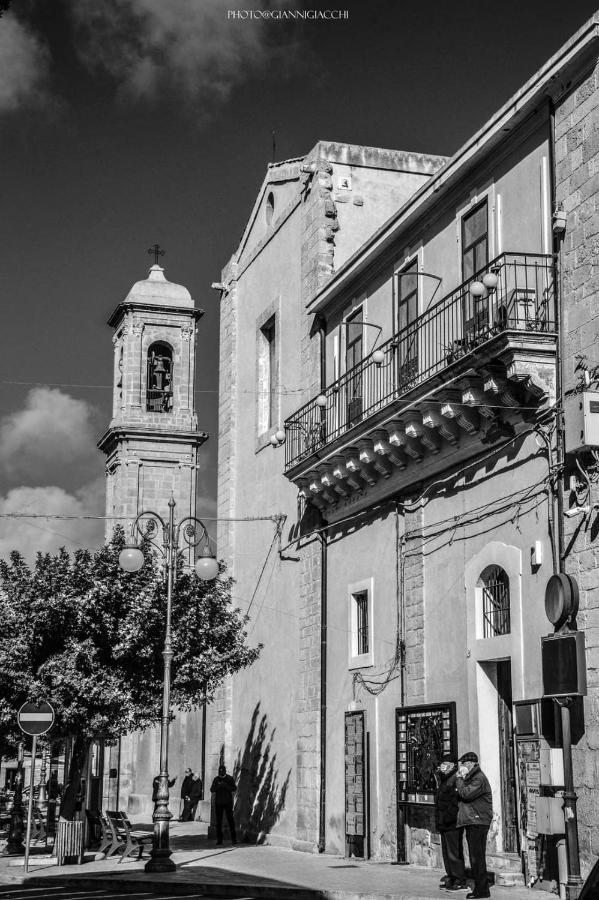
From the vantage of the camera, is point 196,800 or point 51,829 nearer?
point 51,829

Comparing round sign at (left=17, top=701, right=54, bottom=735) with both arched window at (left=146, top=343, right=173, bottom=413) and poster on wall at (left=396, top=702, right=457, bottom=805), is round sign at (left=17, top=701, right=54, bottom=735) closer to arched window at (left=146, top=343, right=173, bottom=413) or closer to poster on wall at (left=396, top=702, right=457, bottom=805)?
poster on wall at (left=396, top=702, right=457, bottom=805)

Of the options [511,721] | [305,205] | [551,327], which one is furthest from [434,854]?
[305,205]

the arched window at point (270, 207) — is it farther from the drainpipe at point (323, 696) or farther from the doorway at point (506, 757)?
the doorway at point (506, 757)

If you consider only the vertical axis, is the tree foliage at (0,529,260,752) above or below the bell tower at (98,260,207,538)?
below

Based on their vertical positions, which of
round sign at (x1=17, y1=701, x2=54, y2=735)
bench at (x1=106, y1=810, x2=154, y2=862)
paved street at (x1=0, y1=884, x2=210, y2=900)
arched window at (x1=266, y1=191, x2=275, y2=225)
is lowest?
paved street at (x1=0, y1=884, x2=210, y2=900)

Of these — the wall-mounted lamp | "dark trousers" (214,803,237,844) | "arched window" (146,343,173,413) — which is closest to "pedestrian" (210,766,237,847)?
"dark trousers" (214,803,237,844)

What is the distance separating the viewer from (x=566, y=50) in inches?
633

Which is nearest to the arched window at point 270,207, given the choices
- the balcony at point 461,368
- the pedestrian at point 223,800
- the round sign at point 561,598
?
the balcony at point 461,368

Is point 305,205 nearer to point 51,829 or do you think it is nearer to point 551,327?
point 551,327

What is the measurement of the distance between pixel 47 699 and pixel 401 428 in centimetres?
730

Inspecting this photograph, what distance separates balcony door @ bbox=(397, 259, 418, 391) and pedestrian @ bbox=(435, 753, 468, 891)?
581cm

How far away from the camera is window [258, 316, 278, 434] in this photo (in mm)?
27922

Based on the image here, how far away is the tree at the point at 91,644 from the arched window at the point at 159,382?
27.6 meters

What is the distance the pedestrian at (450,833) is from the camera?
1586 centimetres
